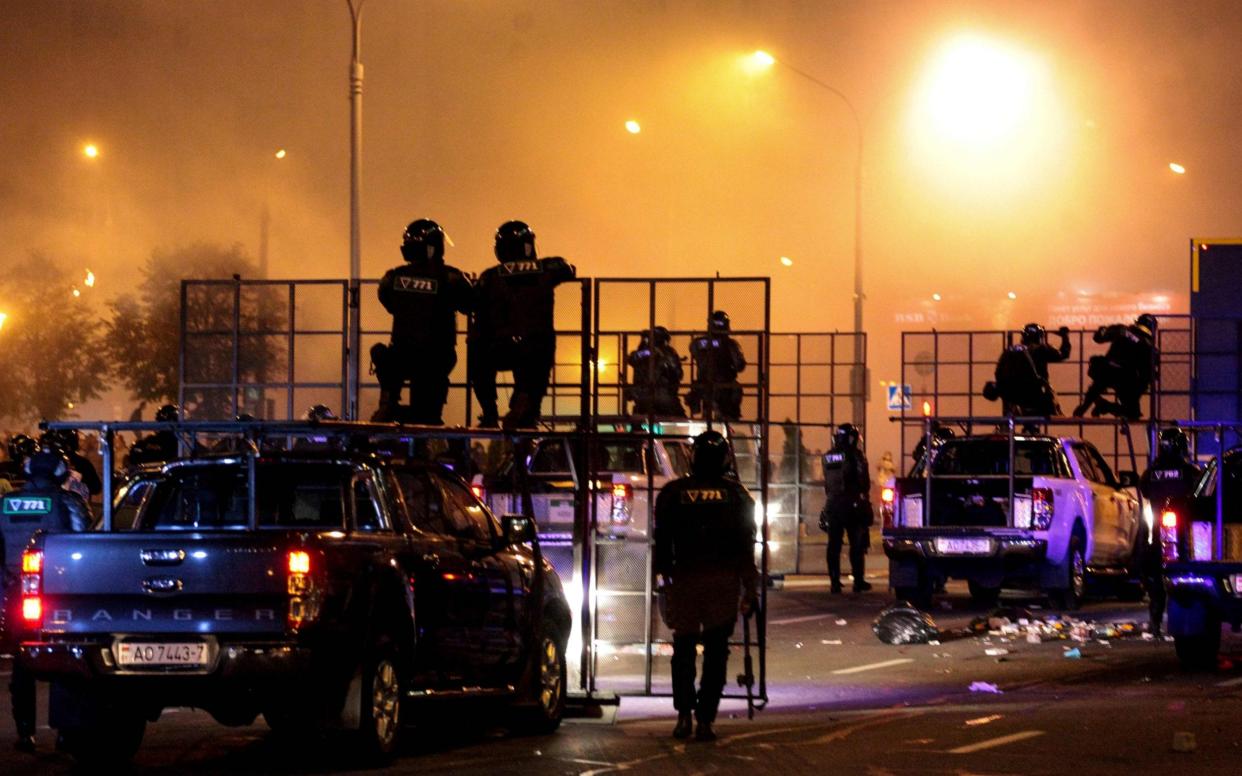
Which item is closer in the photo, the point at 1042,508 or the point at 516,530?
the point at 516,530

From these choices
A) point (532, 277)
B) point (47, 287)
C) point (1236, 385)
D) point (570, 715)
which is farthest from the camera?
point (47, 287)

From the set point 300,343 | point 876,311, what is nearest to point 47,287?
point 876,311

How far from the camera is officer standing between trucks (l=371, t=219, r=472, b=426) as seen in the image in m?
14.2

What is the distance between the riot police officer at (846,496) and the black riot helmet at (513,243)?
32.8 feet

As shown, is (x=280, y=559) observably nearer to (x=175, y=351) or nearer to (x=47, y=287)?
(x=175, y=351)

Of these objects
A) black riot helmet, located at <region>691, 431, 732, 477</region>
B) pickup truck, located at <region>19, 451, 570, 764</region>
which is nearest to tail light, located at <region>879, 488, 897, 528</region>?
black riot helmet, located at <region>691, 431, 732, 477</region>

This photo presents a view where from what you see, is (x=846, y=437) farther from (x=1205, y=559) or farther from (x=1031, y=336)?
(x=1205, y=559)

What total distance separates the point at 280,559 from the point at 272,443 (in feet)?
29.5

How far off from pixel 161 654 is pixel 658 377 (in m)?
9.49

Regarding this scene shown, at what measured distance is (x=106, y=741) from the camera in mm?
10305

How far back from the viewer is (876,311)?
42.8 meters

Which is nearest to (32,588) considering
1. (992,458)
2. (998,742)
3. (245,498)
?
(245,498)

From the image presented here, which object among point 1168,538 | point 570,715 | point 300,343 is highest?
point 300,343

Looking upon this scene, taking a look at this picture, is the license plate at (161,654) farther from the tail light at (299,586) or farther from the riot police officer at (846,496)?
the riot police officer at (846,496)
